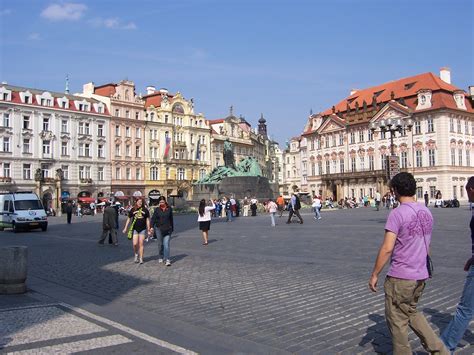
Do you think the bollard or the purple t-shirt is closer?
the purple t-shirt

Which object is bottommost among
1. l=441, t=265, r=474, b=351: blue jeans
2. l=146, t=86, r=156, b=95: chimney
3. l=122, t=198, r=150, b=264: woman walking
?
l=441, t=265, r=474, b=351: blue jeans

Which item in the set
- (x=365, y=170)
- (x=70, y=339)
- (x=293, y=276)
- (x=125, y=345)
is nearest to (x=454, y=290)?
(x=293, y=276)

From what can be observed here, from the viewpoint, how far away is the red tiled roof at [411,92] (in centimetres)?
6306

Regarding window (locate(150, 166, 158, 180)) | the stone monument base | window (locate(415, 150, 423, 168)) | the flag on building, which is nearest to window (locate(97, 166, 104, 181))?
window (locate(150, 166, 158, 180))

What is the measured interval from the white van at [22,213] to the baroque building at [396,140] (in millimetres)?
41299

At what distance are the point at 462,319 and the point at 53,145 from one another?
6394 centimetres

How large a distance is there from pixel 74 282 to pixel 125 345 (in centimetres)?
477

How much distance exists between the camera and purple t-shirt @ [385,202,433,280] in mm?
4387

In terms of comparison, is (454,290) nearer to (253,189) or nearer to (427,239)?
(427,239)

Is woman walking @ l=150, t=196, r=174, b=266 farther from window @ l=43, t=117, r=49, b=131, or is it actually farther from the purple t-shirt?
window @ l=43, t=117, r=49, b=131

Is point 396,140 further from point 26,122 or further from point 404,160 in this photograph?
point 26,122

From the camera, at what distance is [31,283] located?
9992mm

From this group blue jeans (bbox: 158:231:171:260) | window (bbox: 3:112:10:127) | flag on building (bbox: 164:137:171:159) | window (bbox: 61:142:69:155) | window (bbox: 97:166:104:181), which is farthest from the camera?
flag on building (bbox: 164:137:171:159)

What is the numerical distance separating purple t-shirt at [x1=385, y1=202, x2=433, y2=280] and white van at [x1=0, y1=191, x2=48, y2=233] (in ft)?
80.8
